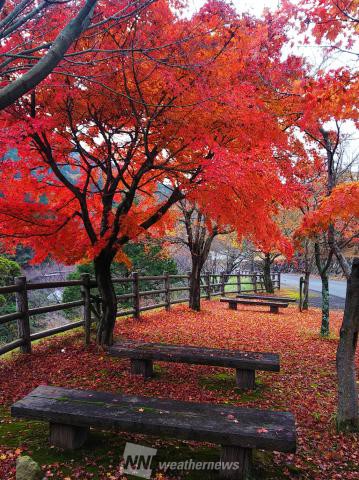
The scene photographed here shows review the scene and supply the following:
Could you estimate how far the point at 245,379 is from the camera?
521 cm

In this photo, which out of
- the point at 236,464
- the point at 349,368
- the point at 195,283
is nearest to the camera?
the point at 236,464

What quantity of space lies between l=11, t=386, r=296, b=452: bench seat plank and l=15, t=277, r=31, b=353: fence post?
3.28 metres

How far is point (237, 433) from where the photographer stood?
2.88 metres

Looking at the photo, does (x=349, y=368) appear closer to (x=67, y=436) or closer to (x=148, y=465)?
(x=148, y=465)

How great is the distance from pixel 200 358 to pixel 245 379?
747mm

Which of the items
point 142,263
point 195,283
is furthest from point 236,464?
point 142,263

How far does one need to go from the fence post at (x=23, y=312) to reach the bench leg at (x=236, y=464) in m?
4.84

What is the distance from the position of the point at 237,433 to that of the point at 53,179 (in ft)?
19.1

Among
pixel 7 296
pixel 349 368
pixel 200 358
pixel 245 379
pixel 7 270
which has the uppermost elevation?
pixel 7 270

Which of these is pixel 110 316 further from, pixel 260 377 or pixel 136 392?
pixel 260 377

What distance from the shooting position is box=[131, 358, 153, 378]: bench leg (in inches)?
220

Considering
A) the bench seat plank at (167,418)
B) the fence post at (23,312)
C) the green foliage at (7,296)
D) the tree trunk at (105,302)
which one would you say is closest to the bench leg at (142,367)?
the tree trunk at (105,302)

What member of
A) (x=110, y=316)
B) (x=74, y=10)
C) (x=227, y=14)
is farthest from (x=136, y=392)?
(x=227, y=14)

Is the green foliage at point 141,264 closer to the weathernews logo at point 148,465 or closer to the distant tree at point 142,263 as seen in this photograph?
the distant tree at point 142,263
